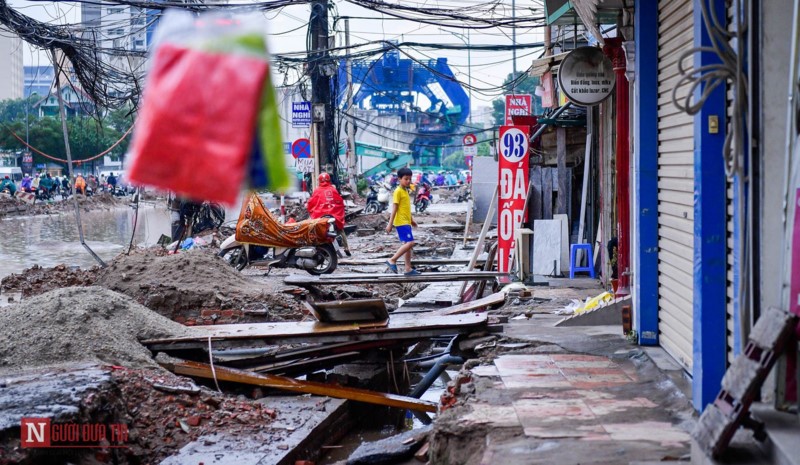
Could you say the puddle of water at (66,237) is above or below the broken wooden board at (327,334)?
below

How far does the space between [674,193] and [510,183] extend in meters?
6.91

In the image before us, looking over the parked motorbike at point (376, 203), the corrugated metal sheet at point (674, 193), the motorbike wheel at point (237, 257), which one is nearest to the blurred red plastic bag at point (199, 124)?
the corrugated metal sheet at point (674, 193)

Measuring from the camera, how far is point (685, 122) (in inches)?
253

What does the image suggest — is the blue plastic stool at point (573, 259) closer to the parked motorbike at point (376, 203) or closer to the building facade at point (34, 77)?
the building facade at point (34, 77)

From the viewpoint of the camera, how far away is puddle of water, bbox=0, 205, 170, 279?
21.3m

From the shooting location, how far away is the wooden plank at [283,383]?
845 centimetres

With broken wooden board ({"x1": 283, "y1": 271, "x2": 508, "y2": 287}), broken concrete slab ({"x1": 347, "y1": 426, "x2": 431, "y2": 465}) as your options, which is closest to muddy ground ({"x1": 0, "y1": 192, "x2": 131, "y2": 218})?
broken wooden board ({"x1": 283, "y1": 271, "x2": 508, "y2": 287})

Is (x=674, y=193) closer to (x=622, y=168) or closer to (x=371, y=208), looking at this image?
(x=622, y=168)

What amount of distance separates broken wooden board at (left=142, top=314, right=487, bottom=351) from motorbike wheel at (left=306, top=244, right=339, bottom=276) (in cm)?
716

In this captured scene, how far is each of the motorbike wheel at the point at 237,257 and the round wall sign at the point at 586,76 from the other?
822cm

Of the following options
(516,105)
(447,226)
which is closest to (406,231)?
(516,105)

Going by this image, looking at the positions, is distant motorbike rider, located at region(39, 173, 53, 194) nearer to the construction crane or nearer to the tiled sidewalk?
the construction crane

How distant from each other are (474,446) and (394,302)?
9252 mm

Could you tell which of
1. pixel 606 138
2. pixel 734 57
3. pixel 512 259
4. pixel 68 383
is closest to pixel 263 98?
pixel 734 57
